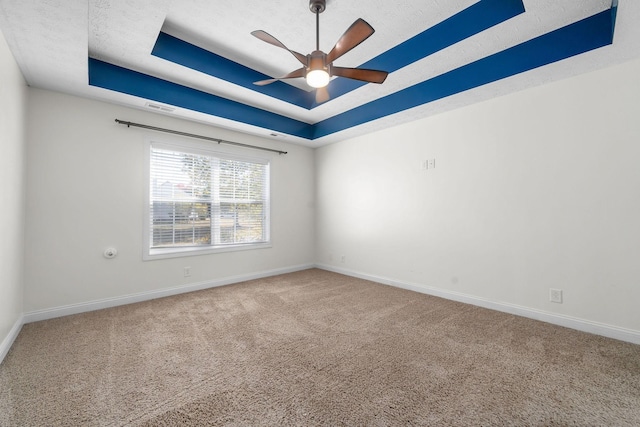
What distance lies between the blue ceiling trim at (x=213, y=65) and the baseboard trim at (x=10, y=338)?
8.98ft

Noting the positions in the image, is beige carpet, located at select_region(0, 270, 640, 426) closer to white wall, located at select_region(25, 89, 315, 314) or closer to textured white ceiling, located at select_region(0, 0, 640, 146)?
white wall, located at select_region(25, 89, 315, 314)

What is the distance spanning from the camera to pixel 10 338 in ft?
7.45

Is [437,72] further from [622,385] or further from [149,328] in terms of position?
[149,328]

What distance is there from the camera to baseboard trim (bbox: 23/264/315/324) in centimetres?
280

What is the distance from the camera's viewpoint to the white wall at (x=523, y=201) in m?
2.39

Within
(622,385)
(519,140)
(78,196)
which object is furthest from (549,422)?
(78,196)

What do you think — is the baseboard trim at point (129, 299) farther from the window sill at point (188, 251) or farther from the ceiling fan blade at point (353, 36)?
the ceiling fan blade at point (353, 36)

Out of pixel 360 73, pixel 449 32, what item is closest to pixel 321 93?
pixel 360 73

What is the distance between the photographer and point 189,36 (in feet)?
8.71

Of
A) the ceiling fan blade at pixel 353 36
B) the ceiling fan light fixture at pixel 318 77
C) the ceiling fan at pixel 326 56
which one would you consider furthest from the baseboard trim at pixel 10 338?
the ceiling fan blade at pixel 353 36

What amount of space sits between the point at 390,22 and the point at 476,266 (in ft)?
9.16

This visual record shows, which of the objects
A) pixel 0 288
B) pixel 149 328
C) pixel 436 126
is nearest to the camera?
pixel 0 288

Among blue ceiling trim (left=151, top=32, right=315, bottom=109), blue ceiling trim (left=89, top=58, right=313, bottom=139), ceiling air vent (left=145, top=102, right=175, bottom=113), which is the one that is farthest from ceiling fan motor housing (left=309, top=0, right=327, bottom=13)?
ceiling air vent (left=145, top=102, right=175, bottom=113)

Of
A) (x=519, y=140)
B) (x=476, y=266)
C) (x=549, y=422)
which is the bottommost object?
(x=549, y=422)
